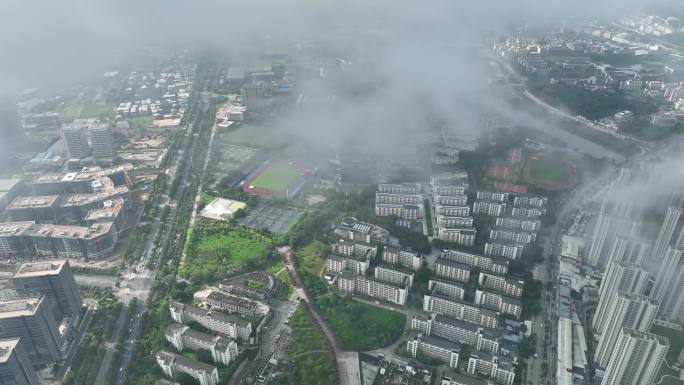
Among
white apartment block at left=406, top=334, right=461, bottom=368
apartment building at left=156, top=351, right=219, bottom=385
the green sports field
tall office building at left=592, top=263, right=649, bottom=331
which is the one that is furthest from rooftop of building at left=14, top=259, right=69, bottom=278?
tall office building at left=592, top=263, right=649, bottom=331

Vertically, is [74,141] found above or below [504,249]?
below

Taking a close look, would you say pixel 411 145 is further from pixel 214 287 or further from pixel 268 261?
pixel 214 287

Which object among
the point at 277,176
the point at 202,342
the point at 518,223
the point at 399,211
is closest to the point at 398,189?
the point at 399,211

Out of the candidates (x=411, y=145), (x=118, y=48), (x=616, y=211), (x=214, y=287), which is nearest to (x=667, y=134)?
(x=616, y=211)

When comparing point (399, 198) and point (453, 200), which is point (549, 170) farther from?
point (399, 198)

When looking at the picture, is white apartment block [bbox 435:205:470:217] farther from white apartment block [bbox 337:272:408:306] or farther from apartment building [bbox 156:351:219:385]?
apartment building [bbox 156:351:219:385]

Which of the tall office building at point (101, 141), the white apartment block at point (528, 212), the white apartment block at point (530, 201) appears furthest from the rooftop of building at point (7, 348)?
the white apartment block at point (530, 201)
